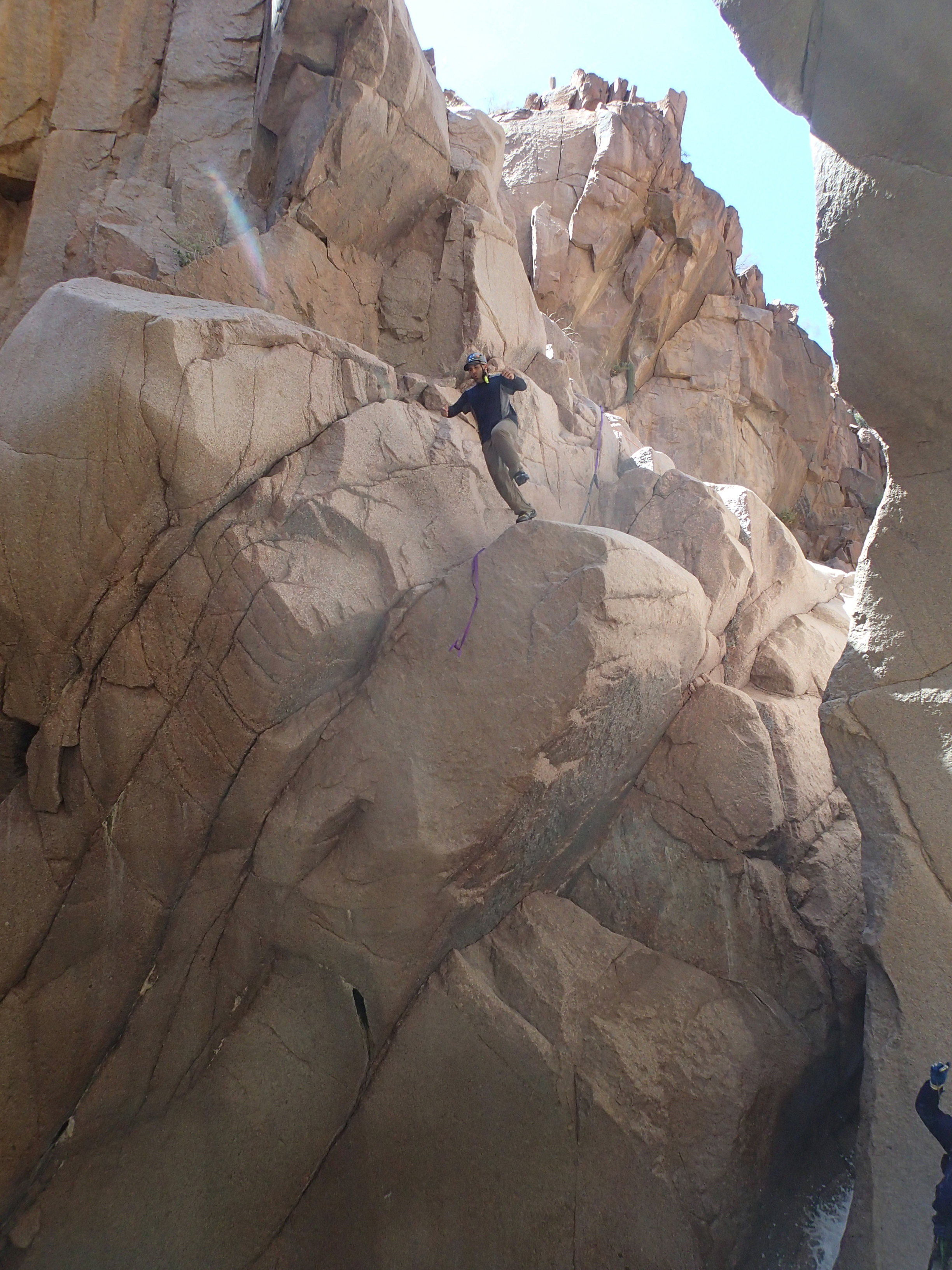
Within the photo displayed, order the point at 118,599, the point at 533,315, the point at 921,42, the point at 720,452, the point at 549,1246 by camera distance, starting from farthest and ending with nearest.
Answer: the point at 720,452 < the point at 533,315 < the point at 118,599 < the point at 549,1246 < the point at 921,42

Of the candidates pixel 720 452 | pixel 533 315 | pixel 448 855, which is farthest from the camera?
pixel 720 452

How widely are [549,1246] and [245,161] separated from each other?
1012cm

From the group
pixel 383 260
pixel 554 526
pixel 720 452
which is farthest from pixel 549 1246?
pixel 720 452

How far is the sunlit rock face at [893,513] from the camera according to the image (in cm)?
424

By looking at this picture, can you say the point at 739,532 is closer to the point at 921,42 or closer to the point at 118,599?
the point at 921,42

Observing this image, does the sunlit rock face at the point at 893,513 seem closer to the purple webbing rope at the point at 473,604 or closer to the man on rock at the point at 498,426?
the purple webbing rope at the point at 473,604

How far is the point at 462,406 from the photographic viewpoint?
23.3ft

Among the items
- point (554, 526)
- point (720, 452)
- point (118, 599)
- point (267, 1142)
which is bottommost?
point (267, 1142)

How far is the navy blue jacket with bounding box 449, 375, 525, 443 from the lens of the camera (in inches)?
275

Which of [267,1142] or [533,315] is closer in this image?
[267,1142]

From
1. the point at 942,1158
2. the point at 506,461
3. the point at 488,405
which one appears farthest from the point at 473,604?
the point at 942,1158

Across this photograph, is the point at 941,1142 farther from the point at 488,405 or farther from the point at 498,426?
the point at 488,405

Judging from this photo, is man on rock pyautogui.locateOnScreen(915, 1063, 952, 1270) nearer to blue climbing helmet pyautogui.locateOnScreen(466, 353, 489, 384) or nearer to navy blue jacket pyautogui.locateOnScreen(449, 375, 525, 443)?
navy blue jacket pyautogui.locateOnScreen(449, 375, 525, 443)

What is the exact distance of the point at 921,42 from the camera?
4309mm
